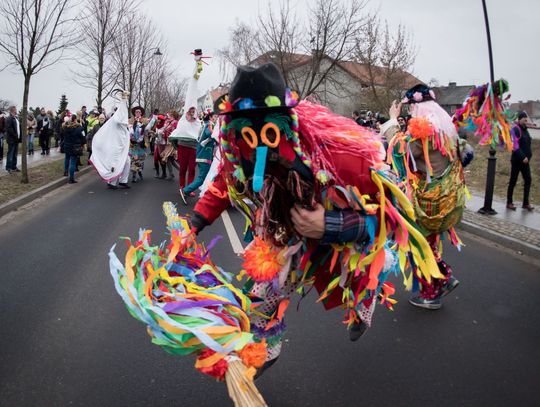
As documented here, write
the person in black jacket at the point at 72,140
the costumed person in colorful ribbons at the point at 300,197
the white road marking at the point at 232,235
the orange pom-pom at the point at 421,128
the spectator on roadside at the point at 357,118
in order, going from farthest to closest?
the person in black jacket at the point at 72,140, the spectator on roadside at the point at 357,118, the white road marking at the point at 232,235, the orange pom-pom at the point at 421,128, the costumed person in colorful ribbons at the point at 300,197

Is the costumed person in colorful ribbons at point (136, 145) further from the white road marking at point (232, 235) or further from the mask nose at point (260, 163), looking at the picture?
the mask nose at point (260, 163)

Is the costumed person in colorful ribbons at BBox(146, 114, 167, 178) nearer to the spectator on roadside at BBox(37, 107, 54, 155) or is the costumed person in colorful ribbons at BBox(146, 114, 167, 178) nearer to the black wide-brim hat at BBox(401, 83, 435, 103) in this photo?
the spectator on roadside at BBox(37, 107, 54, 155)

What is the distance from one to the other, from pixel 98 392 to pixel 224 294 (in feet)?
3.82

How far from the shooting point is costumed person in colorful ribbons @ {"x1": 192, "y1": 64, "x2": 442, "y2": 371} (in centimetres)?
186

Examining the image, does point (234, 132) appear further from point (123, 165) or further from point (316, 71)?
point (316, 71)

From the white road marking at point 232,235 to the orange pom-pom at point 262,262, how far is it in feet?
9.98

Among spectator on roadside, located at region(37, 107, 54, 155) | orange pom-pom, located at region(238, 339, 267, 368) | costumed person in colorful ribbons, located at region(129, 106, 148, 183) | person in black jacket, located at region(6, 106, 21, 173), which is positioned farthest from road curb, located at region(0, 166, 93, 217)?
orange pom-pom, located at region(238, 339, 267, 368)

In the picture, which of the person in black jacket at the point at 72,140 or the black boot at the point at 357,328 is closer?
the black boot at the point at 357,328

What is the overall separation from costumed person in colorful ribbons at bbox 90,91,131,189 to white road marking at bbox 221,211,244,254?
4.26 m

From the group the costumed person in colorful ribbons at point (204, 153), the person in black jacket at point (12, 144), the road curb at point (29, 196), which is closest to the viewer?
the road curb at point (29, 196)

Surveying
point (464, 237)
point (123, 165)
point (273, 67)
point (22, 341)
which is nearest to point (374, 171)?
point (273, 67)

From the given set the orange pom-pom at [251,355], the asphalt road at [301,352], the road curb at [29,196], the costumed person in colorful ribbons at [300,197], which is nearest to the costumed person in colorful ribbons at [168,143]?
the road curb at [29,196]

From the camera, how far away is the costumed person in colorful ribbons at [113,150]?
10.9 metres

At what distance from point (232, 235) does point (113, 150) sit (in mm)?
6052
